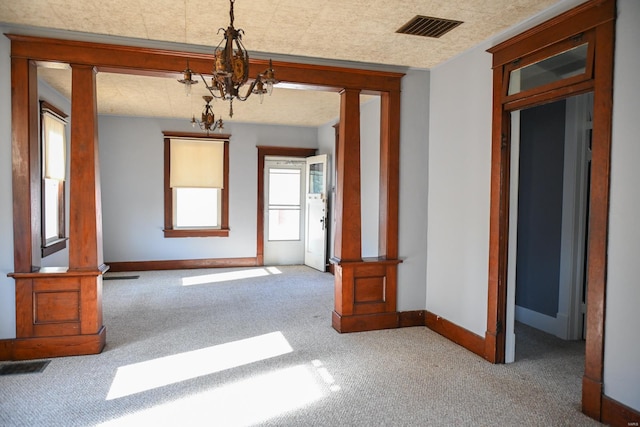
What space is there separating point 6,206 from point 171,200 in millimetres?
4339

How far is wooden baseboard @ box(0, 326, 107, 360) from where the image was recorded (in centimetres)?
360

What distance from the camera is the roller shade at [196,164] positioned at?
7879 mm

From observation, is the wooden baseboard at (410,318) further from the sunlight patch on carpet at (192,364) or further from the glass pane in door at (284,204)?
the glass pane in door at (284,204)

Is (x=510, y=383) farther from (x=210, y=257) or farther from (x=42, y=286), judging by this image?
(x=210, y=257)

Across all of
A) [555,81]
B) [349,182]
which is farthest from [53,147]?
[555,81]

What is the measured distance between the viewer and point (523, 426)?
2.64m

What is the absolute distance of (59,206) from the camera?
20.4 feet

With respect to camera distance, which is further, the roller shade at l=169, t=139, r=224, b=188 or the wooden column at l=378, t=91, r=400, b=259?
the roller shade at l=169, t=139, r=224, b=188

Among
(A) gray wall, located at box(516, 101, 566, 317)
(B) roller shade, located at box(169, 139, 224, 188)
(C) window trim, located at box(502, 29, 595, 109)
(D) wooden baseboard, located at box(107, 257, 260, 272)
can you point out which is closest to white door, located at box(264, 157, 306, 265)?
(D) wooden baseboard, located at box(107, 257, 260, 272)

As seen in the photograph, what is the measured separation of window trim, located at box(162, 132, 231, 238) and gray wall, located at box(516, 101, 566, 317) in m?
5.12

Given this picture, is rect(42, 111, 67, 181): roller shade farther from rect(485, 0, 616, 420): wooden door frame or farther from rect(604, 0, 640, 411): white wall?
rect(604, 0, 640, 411): white wall

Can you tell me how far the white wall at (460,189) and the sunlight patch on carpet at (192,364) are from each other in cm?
167

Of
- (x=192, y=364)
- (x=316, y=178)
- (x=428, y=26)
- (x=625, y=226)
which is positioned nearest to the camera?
(x=625, y=226)

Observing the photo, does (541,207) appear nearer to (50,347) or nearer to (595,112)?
(595,112)
